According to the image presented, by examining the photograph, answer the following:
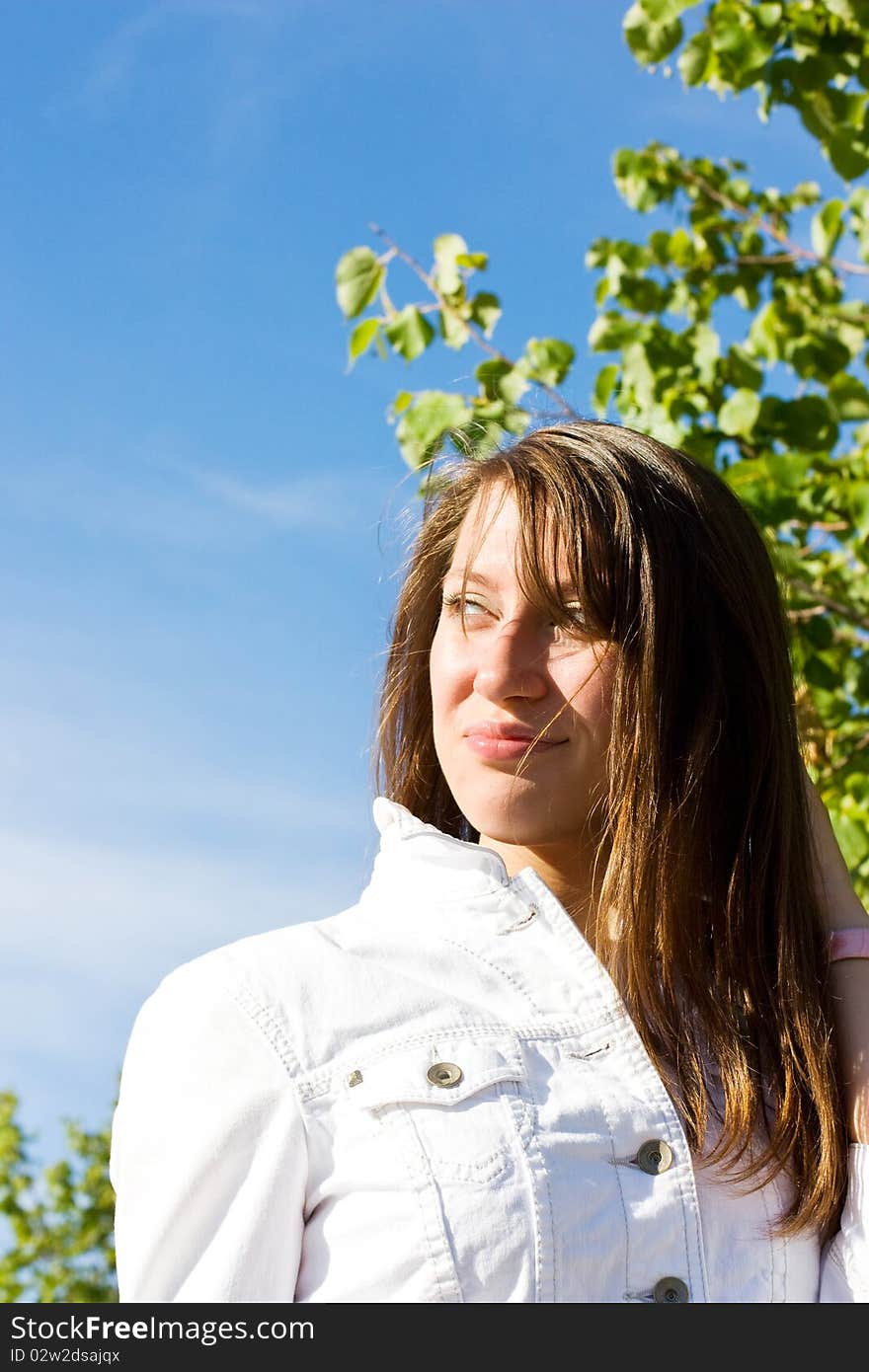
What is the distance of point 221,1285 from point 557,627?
0.79 m

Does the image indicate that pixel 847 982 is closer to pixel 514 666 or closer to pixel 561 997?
pixel 561 997

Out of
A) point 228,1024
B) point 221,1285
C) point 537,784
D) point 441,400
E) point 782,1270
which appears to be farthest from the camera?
point 441,400

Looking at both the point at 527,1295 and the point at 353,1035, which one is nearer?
the point at 527,1295

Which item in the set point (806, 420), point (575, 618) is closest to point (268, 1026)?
point (575, 618)

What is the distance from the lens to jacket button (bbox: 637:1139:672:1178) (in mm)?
1503

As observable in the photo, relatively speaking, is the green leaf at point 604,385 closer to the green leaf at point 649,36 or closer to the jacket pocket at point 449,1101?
the green leaf at point 649,36

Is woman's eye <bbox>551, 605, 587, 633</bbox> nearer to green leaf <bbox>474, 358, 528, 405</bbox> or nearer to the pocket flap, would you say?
the pocket flap

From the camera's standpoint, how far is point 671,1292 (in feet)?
4.80

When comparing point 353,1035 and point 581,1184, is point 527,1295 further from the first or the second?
point 353,1035

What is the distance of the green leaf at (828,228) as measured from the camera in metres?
4.02

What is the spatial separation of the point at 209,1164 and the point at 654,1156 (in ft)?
1.46

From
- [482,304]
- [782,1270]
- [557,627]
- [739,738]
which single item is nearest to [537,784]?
[557,627]

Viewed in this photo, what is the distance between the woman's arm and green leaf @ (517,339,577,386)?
6.99 feet

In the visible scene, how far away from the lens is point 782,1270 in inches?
61.4
